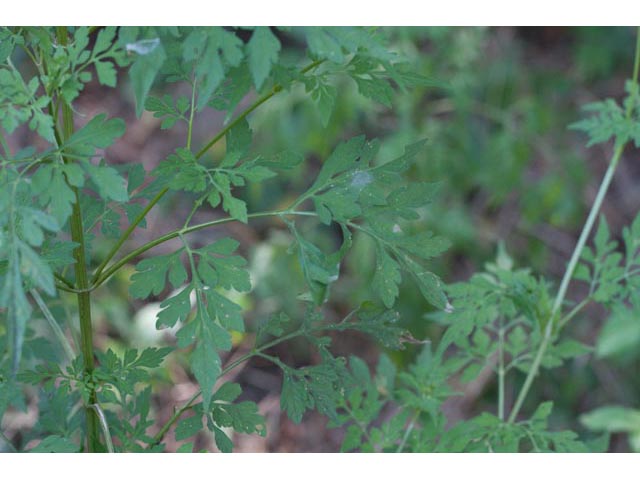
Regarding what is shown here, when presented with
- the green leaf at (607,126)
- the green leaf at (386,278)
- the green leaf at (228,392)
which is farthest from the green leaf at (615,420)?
the green leaf at (607,126)

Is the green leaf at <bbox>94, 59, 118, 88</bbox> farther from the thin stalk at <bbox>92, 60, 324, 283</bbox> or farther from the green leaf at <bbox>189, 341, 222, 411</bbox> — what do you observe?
the green leaf at <bbox>189, 341, 222, 411</bbox>

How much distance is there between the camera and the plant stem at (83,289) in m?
1.10

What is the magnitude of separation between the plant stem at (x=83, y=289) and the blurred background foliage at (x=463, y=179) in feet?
5.24

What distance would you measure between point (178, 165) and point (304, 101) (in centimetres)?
217

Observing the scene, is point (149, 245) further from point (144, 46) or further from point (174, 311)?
point (144, 46)

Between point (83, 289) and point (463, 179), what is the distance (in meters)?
2.40

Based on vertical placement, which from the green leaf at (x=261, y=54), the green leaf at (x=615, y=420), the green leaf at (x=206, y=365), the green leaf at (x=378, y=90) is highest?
the green leaf at (x=261, y=54)

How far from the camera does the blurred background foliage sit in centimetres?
307

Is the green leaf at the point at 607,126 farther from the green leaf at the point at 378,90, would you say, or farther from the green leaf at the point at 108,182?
the green leaf at the point at 108,182

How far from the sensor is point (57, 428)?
4.56 ft

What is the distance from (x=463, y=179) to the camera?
3348mm

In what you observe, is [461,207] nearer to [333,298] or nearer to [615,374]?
[333,298]

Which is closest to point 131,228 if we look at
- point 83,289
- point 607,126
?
point 83,289

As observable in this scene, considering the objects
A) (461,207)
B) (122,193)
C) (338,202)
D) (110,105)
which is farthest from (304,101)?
(122,193)
